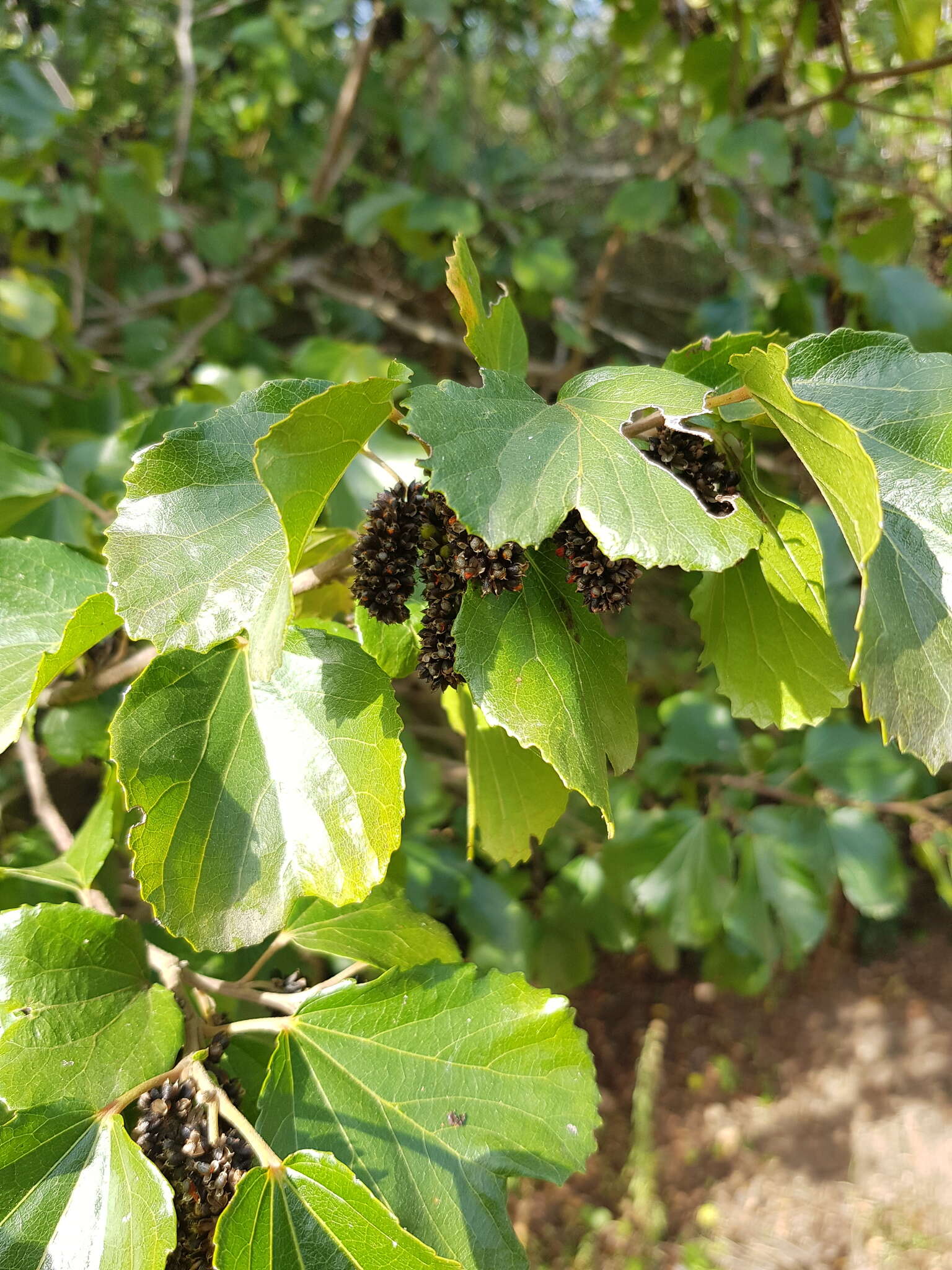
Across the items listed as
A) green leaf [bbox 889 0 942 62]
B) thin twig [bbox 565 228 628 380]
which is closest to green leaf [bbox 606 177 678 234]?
thin twig [bbox 565 228 628 380]

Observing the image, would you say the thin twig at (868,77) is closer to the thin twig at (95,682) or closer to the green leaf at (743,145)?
the green leaf at (743,145)

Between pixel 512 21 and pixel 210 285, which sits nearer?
pixel 210 285

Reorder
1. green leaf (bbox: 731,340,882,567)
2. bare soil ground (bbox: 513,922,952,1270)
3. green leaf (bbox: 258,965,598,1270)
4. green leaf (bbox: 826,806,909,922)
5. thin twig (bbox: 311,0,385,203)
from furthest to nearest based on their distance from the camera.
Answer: bare soil ground (bbox: 513,922,952,1270) < thin twig (bbox: 311,0,385,203) < green leaf (bbox: 826,806,909,922) < green leaf (bbox: 258,965,598,1270) < green leaf (bbox: 731,340,882,567)

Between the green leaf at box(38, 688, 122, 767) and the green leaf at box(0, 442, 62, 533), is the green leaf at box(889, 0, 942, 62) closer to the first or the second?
the green leaf at box(0, 442, 62, 533)

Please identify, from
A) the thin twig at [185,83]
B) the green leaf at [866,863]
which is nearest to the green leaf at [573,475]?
the green leaf at [866,863]

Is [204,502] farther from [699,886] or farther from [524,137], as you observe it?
[524,137]

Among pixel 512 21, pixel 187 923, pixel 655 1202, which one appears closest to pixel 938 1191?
pixel 655 1202

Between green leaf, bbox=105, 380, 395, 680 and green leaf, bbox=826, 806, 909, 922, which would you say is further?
green leaf, bbox=826, 806, 909, 922
